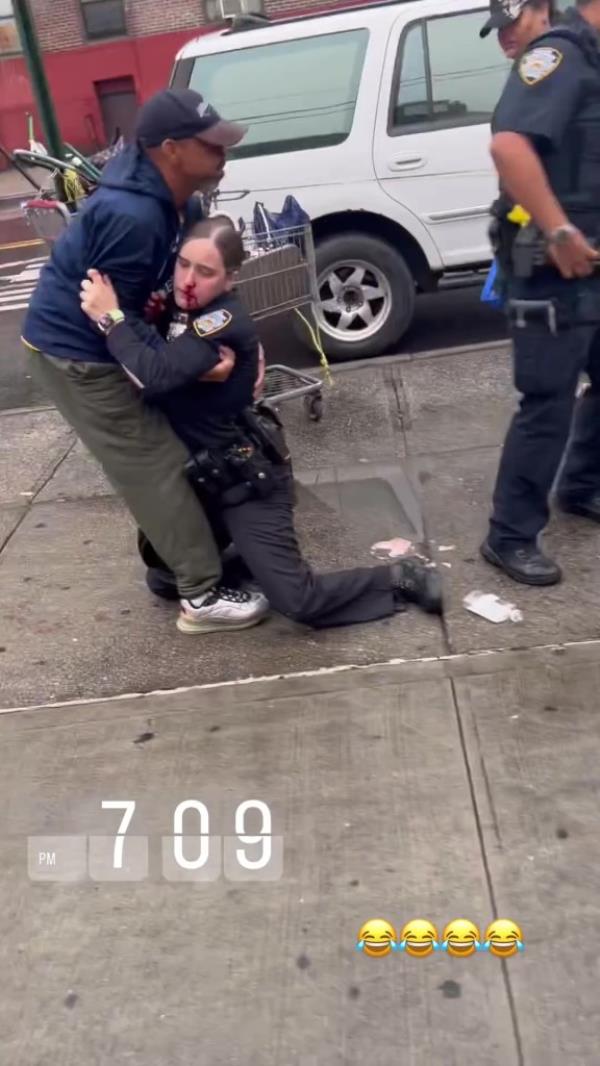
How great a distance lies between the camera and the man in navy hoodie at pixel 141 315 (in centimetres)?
329

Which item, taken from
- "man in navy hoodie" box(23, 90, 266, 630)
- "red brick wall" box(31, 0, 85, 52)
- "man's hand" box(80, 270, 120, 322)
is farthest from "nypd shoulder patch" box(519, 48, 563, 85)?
"red brick wall" box(31, 0, 85, 52)

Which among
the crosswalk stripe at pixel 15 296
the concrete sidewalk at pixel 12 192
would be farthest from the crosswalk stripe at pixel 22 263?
the concrete sidewalk at pixel 12 192

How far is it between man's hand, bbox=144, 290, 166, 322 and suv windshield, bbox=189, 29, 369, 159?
330cm

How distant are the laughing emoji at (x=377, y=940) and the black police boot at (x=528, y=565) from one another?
1.65 m

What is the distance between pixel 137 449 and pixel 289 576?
0.64 metres

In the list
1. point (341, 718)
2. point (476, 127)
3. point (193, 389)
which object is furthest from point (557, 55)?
point (476, 127)

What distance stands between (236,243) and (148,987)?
2.11 meters

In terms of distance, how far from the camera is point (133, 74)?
78.8 feet

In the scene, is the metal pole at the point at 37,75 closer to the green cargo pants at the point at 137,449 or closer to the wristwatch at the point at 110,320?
the green cargo pants at the point at 137,449

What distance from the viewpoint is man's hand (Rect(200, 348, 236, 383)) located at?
11.4ft

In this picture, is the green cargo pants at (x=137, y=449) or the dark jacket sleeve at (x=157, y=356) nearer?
the dark jacket sleeve at (x=157, y=356)

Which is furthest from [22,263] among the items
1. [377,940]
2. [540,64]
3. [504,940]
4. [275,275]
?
[504,940]

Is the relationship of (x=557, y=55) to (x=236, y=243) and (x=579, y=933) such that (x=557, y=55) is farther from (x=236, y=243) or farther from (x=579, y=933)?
(x=579, y=933)

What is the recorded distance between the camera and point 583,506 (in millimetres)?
4316
